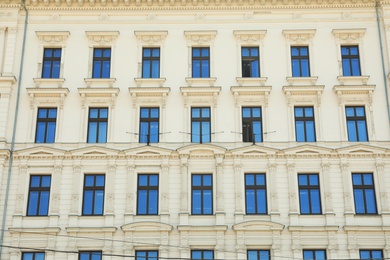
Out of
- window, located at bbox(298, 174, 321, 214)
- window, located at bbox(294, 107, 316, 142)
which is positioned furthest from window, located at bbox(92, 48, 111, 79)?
window, located at bbox(298, 174, 321, 214)

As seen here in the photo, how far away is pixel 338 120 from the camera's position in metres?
31.5

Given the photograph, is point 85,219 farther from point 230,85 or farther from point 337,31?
point 337,31

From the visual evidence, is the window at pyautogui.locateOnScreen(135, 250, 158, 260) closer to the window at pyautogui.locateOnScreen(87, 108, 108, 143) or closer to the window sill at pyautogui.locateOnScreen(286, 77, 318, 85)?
the window at pyautogui.locateOnScreen(87, 108, 108, 143)

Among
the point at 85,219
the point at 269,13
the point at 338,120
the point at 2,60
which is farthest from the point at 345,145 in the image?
the point at 2,60

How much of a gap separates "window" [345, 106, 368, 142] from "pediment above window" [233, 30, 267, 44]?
601 cm

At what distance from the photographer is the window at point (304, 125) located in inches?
1238

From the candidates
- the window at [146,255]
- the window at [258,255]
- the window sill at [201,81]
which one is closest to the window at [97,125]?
the window sill at [201,81]

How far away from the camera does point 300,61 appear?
109 feet

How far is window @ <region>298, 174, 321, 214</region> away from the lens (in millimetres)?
30078

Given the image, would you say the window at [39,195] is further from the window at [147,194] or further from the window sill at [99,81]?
the window sill at [99,81]

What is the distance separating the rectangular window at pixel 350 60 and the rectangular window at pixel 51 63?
15.4 metres

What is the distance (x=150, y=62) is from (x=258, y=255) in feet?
38.6

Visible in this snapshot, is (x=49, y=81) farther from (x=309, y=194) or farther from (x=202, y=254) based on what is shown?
(x=309, y=194)

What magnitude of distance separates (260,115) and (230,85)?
2.26 metres
